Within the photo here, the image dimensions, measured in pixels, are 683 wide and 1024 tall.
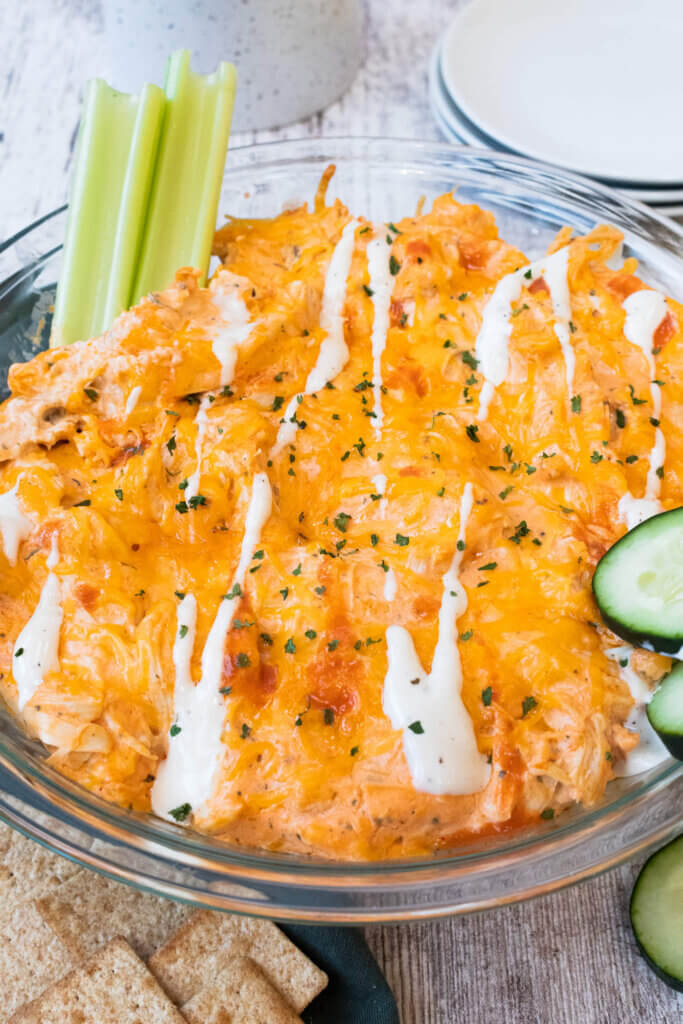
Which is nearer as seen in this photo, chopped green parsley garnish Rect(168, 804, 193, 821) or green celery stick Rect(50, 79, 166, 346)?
chopped green parsley garnish Rect(168, 804, 193, 821)

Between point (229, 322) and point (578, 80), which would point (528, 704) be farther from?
point (578, 80)

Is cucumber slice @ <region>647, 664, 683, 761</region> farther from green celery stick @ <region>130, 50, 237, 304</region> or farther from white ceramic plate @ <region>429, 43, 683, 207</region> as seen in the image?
white ceramic plate @ <region>429, 43, 683, 207</region>

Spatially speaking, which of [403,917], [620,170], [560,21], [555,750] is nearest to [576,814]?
[555,750]

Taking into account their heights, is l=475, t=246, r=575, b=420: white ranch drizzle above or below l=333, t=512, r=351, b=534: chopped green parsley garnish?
above

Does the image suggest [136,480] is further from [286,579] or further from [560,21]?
[560,21]

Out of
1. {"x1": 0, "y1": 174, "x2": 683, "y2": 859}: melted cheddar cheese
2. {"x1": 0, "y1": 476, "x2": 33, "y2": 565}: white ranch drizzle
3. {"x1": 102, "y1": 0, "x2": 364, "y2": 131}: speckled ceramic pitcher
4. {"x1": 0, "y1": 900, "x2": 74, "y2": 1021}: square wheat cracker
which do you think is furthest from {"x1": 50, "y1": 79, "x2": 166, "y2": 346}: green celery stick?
{"x1": 0, "y1": 900, "x2": 74, "y2": 1021}: square wheat cracker
